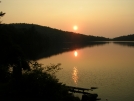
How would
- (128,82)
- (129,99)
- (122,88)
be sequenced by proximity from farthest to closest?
(128,82), (122,88), (129,99)

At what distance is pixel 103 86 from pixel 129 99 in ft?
21.2

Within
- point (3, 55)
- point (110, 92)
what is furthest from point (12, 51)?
point (110, 92)

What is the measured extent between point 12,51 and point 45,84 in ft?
31.1

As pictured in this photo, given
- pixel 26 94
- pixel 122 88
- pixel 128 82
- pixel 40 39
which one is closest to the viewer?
pixel 26 94

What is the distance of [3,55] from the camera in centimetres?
2328

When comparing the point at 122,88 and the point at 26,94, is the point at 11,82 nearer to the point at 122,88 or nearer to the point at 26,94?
the point at 26,94

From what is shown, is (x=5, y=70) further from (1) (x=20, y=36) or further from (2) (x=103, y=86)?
(1) (x=20, y=36)

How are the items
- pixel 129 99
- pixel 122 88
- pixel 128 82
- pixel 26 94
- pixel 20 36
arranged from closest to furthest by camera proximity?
1. pixel 26 94
2. pixel 129 99
3. pixel 122 88
4. pixel 128 82
5. pixel 20 36

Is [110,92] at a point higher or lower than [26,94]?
lower

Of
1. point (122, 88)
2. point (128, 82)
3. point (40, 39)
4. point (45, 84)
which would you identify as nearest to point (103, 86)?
point (122, 88)

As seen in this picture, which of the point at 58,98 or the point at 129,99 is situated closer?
the point at 58,98

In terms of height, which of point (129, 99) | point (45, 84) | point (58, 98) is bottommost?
point (129, 99)

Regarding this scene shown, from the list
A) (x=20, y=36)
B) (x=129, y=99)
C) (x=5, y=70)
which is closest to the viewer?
(x=5, y=70)

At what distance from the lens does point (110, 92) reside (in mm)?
27781
